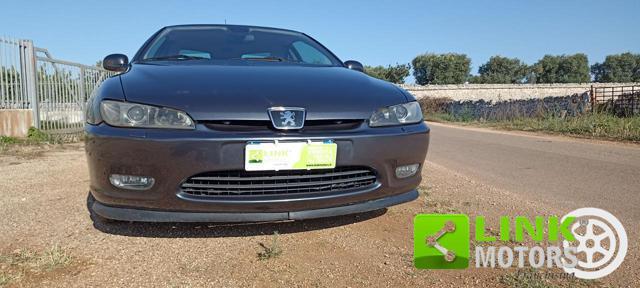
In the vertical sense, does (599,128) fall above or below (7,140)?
below

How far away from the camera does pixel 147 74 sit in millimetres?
2500

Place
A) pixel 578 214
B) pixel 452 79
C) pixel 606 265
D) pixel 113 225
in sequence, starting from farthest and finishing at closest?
1. pixel 452 79
2. pixel 578 214
3. pixel 113 225
4. pixel 606 265

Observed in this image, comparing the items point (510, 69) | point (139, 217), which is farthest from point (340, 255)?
point (510, 69)

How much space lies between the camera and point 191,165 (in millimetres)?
2006

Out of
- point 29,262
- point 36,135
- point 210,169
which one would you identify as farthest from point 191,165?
point 36,135

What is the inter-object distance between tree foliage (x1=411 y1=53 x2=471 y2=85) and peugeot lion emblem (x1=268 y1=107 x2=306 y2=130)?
83326 mm

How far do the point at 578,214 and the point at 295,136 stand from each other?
215 cm

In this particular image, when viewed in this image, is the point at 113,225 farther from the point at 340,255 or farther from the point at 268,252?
the point at 340,255

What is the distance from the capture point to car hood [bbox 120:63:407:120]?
2125mm

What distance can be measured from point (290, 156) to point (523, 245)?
1305 millimetres

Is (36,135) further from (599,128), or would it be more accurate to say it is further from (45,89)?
(599,128)

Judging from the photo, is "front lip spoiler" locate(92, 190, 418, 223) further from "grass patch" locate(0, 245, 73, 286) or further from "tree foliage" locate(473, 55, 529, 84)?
"tree foliage" locate(473, 55, 529, 84)

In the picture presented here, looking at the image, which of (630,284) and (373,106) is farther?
(373,106)

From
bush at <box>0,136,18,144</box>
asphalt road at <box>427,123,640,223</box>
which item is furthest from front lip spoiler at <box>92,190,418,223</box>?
bush at <box>0,136,18,144</box>
